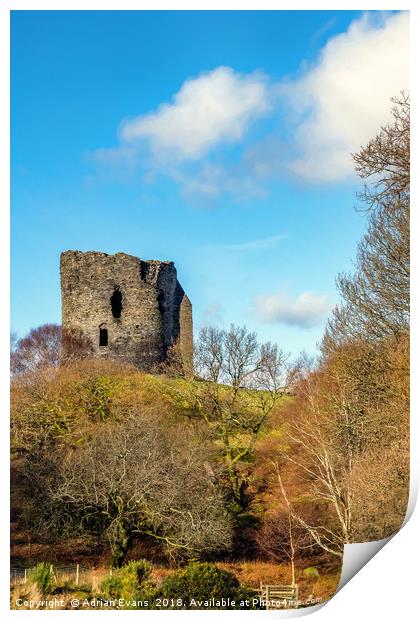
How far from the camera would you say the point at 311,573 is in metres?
4.79

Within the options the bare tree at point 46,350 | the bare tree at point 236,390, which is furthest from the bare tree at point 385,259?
the bare tree at point 46,350

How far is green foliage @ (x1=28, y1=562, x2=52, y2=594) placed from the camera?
4.66 metres

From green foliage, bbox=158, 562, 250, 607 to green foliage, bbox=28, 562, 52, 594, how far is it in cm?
79

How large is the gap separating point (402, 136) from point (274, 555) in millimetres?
3477

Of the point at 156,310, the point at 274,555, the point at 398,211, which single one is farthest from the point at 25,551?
the point at 156,310

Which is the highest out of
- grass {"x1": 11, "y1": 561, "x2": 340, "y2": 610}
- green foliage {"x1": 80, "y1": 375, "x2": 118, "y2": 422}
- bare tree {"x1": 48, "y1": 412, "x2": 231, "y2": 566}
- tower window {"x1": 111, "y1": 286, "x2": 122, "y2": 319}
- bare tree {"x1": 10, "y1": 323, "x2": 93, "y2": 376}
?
tower window {"x1": 111, "y1": 286, "x2": 122, "y2": 319}

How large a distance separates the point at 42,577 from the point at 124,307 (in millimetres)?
7933

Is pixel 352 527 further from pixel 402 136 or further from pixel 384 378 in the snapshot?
pixel 402 136

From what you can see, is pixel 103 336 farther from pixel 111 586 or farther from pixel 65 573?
pixel 111 586

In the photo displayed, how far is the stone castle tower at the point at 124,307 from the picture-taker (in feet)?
38.5

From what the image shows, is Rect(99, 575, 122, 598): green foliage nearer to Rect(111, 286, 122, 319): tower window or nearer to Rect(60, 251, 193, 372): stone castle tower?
Rect(60, 251, 193, 372): stone castle tower

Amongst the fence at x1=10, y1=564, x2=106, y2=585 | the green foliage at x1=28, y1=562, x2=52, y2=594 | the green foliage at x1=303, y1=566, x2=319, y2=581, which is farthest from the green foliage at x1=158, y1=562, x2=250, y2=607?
the green foliage at x1=28, y1=562, x2=52, y2=594

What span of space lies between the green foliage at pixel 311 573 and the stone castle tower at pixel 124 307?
6284 millimetres

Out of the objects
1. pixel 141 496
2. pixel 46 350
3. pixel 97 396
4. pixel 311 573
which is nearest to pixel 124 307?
pixel 46 350
